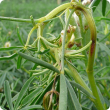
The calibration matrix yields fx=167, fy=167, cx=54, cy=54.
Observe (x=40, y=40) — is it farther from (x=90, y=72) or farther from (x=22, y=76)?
(x=22, y=76)

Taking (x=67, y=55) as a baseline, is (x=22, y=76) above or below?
below

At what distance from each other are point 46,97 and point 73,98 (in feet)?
0.17

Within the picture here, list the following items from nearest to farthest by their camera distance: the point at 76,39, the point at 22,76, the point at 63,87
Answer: the point at 63,87 < the point at 76,39 < the point at 22,76

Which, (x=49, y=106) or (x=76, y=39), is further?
(x=76, y=39)

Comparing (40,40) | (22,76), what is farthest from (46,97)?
(22,76)

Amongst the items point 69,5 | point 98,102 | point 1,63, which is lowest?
point 98,102

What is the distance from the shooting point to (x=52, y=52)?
1.25 feet

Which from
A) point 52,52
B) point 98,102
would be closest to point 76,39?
point 52,52

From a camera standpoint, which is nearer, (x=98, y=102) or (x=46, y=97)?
(x=46, y=97)

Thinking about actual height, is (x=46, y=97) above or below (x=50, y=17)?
below

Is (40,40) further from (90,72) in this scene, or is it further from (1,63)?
(1,63)

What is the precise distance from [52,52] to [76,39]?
8cm

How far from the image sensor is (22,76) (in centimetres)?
114

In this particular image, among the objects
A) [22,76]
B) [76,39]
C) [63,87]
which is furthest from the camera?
[22,76]
